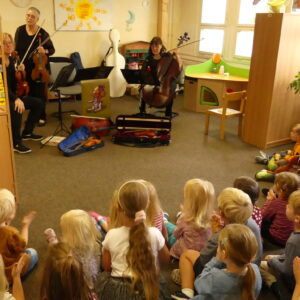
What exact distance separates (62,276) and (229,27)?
6.13m

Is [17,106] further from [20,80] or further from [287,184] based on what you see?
[287,184]

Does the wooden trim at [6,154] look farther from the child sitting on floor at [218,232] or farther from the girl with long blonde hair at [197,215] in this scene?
the child sitting on floor at [218,232]

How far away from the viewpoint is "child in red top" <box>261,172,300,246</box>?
2.45 m

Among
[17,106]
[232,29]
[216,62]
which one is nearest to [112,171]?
[17,106]

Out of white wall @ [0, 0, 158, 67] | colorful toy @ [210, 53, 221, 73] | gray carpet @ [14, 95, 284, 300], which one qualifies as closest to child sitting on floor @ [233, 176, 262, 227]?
gray carpet @ [14, 95, 284, 300]

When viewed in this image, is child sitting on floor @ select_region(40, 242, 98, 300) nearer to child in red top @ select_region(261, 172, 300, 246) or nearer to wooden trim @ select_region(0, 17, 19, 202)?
child in red top @ select_region(261, 172, 300, 246)

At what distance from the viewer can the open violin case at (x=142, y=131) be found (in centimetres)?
452

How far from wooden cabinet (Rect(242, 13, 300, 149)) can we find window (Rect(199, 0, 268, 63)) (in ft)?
6.53

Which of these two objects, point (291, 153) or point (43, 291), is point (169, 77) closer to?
point (291, 153)

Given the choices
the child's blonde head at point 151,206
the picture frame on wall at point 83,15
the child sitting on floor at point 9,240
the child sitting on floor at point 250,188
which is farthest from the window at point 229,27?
the child sitting on floor at point 9,240

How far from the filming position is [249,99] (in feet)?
15.0

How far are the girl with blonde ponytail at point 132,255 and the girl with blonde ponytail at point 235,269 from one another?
0.27m

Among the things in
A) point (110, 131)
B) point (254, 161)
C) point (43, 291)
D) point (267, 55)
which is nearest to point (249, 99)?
point (267, 55)

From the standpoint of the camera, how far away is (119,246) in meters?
1.79
